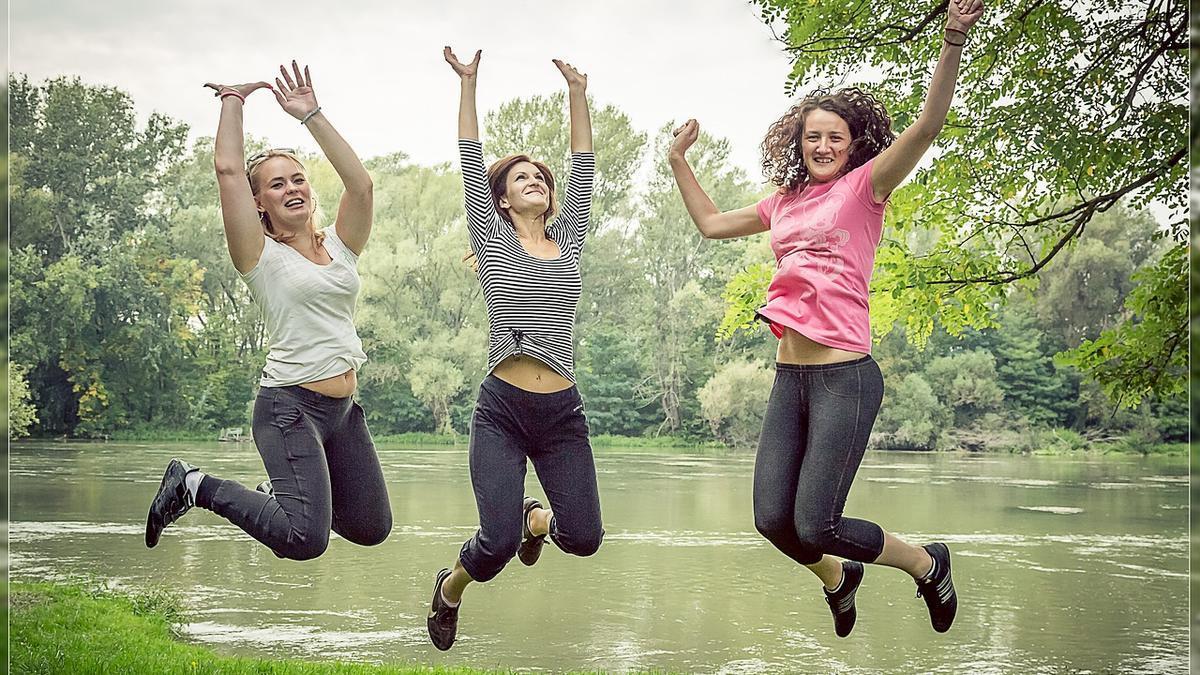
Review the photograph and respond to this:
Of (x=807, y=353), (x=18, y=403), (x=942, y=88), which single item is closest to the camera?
(x=942, y=88)

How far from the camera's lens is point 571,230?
430 centimetres

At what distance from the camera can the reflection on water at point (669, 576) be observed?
1052 cm

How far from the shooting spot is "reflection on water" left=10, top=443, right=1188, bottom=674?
10.5 m

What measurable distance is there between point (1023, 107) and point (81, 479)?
14.2 m

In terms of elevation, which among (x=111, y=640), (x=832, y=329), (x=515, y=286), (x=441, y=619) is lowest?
(x=111, y=640)

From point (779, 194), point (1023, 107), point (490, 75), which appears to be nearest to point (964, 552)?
point (1023, 107)

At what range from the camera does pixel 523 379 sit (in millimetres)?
4059

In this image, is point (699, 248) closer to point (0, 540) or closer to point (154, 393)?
point (154, 393)

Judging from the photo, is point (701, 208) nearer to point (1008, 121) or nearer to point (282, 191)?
point (282, 191)

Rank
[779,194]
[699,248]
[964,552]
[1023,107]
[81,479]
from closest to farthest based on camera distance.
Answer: [779,194] < [1023,107] < [964,552] < [81,479] < [699,248]

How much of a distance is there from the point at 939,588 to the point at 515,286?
1.73m

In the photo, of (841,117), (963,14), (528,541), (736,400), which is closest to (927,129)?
(963,14)

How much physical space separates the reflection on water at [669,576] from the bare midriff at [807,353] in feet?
20.1

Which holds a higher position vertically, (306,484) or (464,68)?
(464,68)
